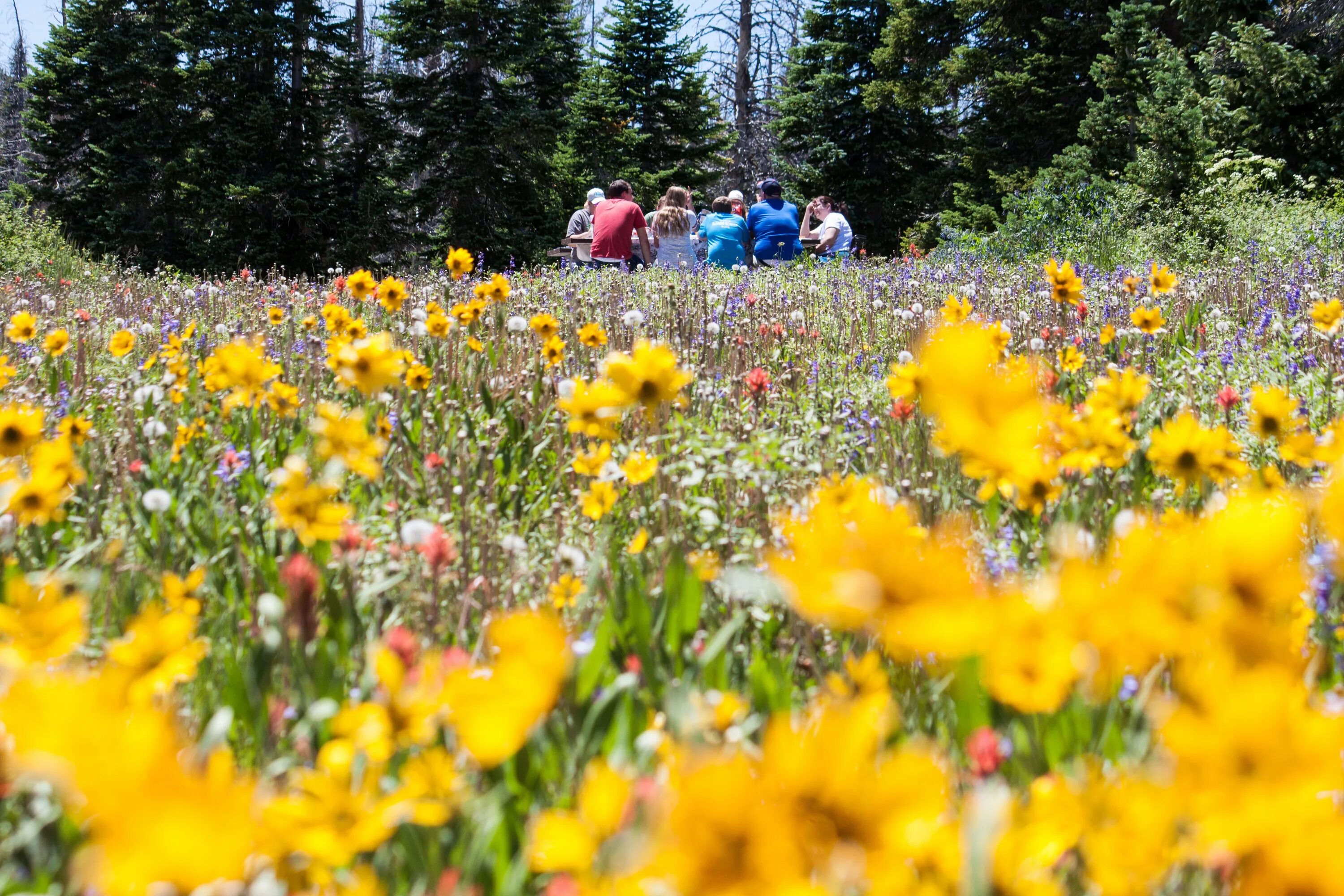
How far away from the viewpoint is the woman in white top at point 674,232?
33.3 ft

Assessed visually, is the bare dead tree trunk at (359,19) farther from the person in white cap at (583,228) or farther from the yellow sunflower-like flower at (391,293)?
the yellow sunflower-like flower at (391,293)

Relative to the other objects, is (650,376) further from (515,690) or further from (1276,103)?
(1276,103)

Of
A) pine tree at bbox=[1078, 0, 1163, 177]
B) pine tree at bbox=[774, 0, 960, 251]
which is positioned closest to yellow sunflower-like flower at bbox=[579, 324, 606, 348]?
pine tree at bbox=[1078, 0, 1163, 177]

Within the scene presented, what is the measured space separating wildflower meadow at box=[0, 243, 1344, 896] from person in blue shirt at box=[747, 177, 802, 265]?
7.12 m

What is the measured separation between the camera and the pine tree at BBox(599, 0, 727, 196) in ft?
71.8

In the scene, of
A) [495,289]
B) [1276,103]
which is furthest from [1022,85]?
[495,289]

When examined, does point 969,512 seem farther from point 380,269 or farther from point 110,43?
point 110,43

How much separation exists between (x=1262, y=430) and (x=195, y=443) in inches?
100

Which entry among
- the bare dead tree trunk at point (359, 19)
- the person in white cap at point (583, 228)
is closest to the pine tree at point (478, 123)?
the bare dead tree trunk at point (359, 19)

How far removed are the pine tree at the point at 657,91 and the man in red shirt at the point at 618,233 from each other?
12.5 m

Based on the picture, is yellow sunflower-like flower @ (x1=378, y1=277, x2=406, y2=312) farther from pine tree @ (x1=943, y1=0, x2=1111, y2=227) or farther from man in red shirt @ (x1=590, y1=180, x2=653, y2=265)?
pine tree @ (x1=943, y1=0, x2=1111, y2=227)

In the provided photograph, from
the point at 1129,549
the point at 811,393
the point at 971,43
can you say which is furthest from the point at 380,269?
the point at 1129,549

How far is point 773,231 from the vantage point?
10766 mm

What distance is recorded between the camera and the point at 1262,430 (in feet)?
5.08
